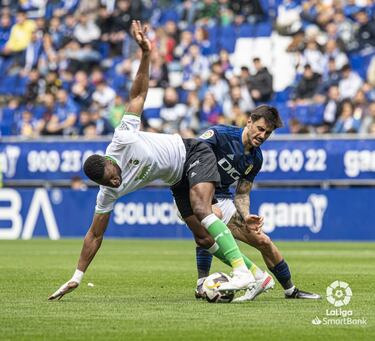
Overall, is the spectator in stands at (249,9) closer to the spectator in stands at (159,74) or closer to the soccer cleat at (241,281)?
the spectator in stands at (159,74)

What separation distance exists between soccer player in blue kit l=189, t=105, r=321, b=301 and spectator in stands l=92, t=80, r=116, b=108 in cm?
1743

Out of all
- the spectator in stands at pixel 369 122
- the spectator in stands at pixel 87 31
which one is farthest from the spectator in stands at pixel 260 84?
the spectator in stands at pixel 87 31

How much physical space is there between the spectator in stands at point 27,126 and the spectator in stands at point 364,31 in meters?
8.75

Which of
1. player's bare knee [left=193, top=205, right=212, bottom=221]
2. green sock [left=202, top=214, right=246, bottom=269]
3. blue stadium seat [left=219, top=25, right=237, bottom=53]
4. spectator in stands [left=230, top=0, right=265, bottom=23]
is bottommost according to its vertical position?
green sock [left=202, top=214, right=246, bottom=269]

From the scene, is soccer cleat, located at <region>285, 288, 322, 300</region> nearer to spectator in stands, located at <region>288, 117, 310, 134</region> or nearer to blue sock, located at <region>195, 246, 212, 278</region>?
Result: blue sock, located at <region>195, 246, 212, 278</region>

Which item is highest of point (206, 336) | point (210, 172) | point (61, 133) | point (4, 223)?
point (210, 172)

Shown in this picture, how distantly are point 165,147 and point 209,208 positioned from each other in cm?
77

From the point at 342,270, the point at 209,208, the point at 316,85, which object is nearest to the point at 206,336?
the point at 209,208

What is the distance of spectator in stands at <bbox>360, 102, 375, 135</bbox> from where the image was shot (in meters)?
25.0

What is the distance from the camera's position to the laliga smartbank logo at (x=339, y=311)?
8836mm

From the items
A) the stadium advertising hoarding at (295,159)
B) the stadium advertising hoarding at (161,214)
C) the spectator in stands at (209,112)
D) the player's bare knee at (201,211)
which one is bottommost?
the stadium advertising hoarding at (161,214)

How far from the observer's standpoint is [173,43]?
97.8 ft

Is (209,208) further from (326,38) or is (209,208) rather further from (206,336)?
(326,38)

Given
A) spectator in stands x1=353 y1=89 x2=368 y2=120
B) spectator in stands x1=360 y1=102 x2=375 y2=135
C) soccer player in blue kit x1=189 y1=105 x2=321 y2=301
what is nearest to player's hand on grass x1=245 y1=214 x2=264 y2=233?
soccer player in blue kit x1=189 y1=105 x2=321 y2=301
